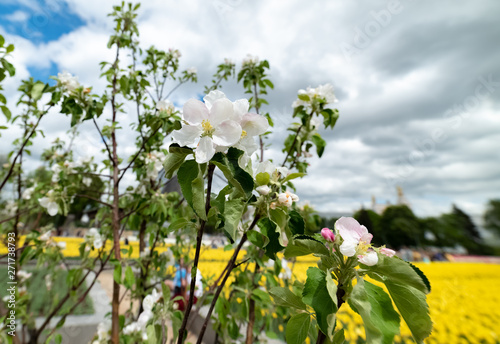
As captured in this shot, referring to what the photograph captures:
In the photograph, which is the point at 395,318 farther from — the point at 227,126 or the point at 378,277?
the point at 227,126

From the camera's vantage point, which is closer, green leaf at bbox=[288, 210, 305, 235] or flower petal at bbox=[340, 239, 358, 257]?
flower petal at bbox=[340, 239, 358, 257]

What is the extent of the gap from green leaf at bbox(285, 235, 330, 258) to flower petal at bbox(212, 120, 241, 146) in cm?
26

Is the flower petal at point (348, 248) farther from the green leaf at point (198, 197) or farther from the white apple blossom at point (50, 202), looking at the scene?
the white apple blossom at point (50, 202)

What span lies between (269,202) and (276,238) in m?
0.09

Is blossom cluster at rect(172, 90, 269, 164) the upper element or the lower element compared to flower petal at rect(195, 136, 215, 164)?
upper

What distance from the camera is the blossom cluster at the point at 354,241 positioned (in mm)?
471

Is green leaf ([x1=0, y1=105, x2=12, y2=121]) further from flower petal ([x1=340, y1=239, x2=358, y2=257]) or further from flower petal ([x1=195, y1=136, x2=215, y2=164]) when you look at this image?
flower petal ([x1=340, y1=239, x2=358, y2=257])

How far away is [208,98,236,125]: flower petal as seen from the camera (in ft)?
1.64

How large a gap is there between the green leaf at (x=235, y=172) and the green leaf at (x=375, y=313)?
0.93 ft

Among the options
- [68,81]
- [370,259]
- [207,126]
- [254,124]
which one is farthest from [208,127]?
[68,81]

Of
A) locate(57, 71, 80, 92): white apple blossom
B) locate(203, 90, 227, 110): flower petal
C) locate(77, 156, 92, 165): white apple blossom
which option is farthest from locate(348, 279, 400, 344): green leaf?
locate(77, 156, 92, 165): white apple blossom

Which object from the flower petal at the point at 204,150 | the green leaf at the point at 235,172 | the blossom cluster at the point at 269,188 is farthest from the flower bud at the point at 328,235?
the flower petal at the point at 204,150

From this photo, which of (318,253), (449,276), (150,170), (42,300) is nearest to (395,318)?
(318,253)

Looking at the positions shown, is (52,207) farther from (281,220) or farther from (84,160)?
(281,220)
